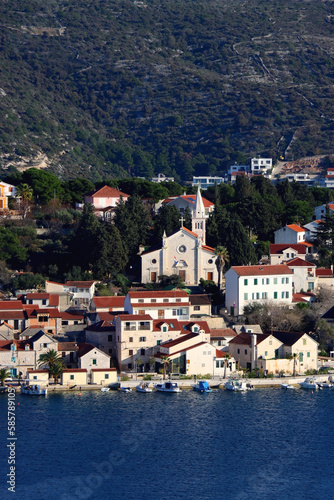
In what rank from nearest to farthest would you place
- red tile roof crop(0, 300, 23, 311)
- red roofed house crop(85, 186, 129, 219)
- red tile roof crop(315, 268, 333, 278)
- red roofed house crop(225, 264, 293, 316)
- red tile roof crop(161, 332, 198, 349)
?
red tile roof crop(161, 332, 198, 349) → red tile roof crop(0, 300, 23, 311) → red roofed house crop(225, 264, 293, 316) → red tile roof crop(315, 268, 333, 278) → red roofed house crop(85, 186, 129, 219)

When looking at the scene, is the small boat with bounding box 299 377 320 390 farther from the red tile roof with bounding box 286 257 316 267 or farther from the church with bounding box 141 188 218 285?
the church with bounding box 141 188 218 285

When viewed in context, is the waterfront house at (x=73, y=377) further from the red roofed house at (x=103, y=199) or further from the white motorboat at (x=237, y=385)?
the red roofed house at (x=103, y=199)

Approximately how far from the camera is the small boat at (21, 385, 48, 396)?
6088cm

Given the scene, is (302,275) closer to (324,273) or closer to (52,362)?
(324,273)

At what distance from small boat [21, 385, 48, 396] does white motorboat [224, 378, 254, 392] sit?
10.7m

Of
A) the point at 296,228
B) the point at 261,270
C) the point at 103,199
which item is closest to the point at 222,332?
the point at 261,270

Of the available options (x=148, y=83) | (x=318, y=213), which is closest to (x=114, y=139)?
(x=148, y=83)

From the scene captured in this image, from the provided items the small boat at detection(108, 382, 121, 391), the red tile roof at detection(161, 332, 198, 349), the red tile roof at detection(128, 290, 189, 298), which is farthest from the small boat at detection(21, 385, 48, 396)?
the red tile roof at detection(128, 290, 189, 298)

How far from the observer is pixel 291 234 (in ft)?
299

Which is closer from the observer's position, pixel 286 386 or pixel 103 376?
pixel 103 376

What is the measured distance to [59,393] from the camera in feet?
202

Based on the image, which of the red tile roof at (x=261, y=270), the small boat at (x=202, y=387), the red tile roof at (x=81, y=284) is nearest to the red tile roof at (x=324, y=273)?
the red tile roof at (x=261, y=270)

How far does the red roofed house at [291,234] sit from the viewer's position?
90.9 m

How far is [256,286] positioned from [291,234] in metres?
15.1
